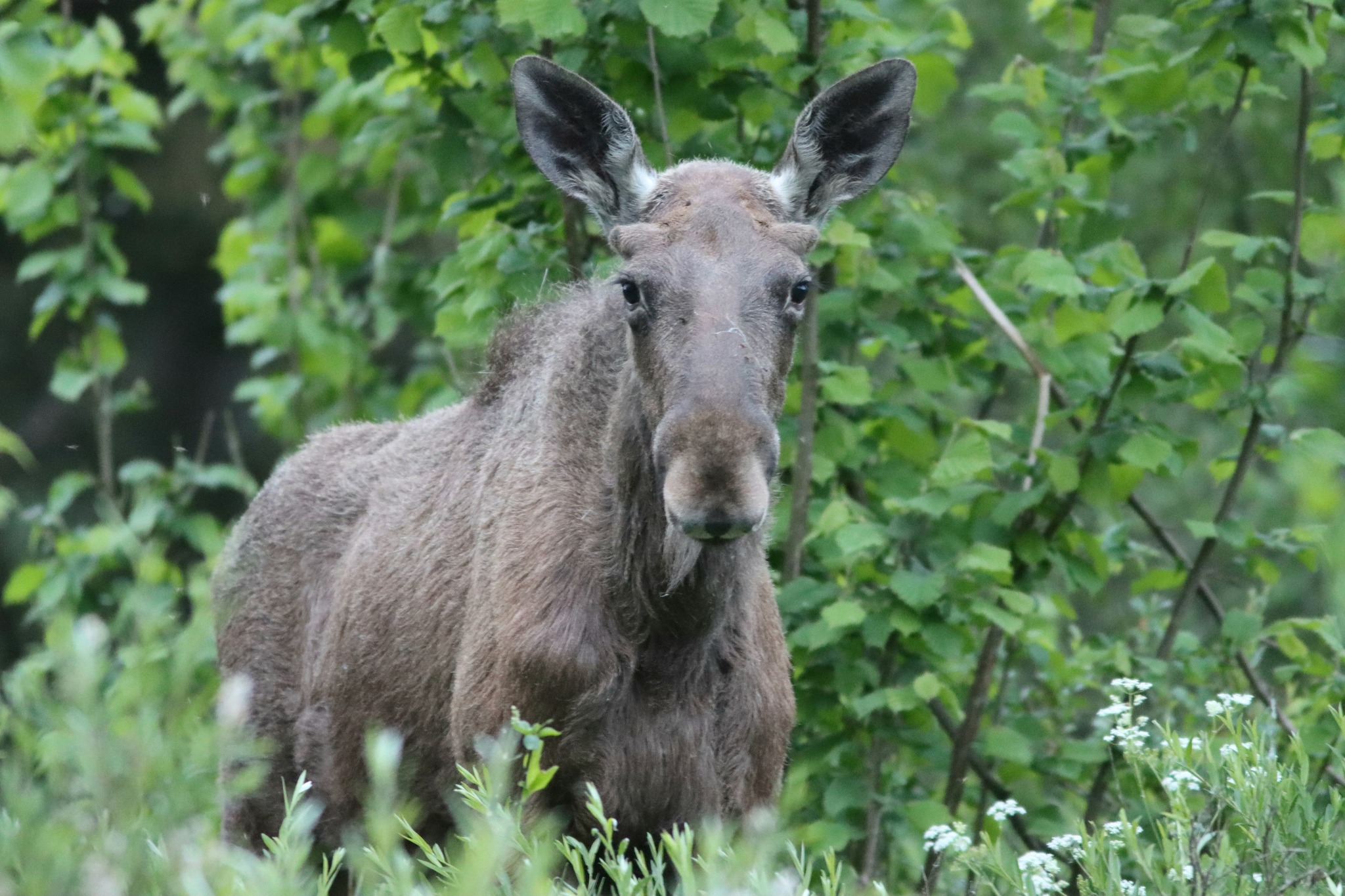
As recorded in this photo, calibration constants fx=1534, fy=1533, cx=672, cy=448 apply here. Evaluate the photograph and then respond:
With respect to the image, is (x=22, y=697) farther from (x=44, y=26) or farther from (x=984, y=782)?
(x=44, y=26)

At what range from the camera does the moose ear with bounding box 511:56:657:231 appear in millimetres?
5938

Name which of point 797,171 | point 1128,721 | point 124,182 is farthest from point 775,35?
point 124,182

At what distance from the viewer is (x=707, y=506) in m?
4.62

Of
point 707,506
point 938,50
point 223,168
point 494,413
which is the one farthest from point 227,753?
point 223,168

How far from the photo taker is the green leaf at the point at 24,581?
1002 centimetres

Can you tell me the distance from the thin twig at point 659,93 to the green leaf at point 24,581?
210 inches

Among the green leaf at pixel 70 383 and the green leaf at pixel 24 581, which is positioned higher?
the green leaf at pixel 70 383

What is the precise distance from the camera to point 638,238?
5.43 metres

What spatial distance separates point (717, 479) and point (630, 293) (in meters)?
0.98

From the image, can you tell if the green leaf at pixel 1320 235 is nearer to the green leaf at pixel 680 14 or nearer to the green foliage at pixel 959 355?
the green foliage at pixel 959 355

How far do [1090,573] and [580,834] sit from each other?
351 centimetres

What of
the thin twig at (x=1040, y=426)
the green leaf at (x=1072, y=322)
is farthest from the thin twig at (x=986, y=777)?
the green leaf at (x=1072, y=322)

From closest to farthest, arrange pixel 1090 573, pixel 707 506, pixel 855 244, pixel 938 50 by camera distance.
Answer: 1. pixel 707 506
2. pixel 855 244
3. pixel 1090 573
4. pixel 938 50

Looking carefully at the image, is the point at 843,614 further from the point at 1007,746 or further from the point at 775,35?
the point at 775,35
